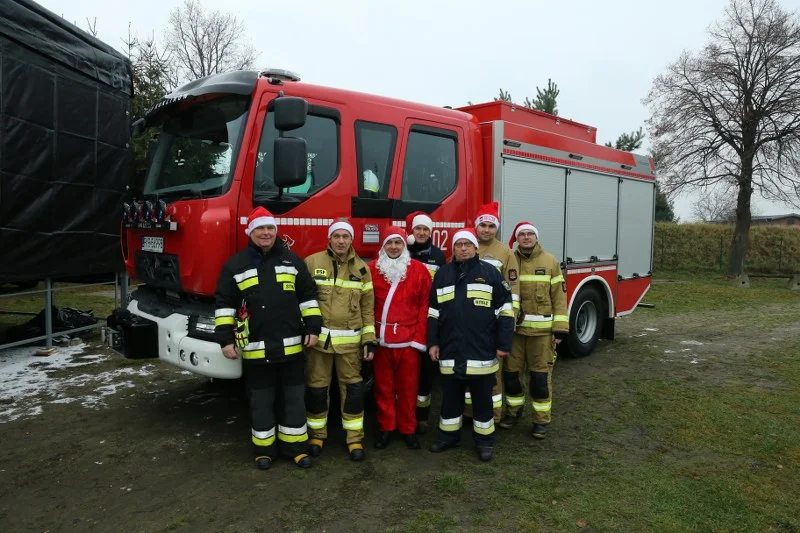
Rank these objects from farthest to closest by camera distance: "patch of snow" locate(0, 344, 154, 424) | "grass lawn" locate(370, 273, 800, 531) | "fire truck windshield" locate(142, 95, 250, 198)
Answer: "patch of snow" locate(0, 344, 154, 424), "fire truck windshield" locate(142, 95, 250, 198), "grass lawn" locate(370, 273, 800, 531)

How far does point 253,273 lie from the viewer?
3631mm

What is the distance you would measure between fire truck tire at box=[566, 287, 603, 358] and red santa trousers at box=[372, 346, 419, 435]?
3088mm

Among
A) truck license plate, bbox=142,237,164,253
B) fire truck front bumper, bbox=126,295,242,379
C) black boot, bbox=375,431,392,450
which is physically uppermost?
truck license plate, bbox=142,237,164,253

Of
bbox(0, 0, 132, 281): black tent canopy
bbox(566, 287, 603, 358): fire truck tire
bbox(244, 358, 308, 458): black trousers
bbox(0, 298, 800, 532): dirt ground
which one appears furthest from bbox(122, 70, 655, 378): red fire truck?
bbox(0, 0, 132, 281): black tent canopy

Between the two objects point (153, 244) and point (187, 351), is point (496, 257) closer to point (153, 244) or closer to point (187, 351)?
point (187, 351)

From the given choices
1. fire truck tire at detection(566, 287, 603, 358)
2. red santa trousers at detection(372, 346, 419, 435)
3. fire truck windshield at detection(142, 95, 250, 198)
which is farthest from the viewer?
fire truck tire at detection(566, 287, 603, 358)

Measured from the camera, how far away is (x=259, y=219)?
3611mm

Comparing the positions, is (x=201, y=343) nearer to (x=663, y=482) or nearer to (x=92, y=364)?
(x=663, y=482)

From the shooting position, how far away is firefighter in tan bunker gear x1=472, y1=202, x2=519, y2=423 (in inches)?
172

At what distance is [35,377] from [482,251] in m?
→ 4.86

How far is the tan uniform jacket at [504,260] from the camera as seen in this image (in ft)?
14.4

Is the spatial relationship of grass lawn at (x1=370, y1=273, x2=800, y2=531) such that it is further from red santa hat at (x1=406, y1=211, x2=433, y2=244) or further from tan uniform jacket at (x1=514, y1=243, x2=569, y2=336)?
red santa hat at (x1=406, y1=211, x2=433, y2=244)

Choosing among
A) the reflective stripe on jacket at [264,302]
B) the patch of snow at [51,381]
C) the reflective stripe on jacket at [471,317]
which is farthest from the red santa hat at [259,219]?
the patch of snow at [51,381]

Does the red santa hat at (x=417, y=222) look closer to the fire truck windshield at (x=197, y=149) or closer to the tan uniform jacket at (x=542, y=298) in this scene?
the tan uniform jacket at (x=542, y=298)
